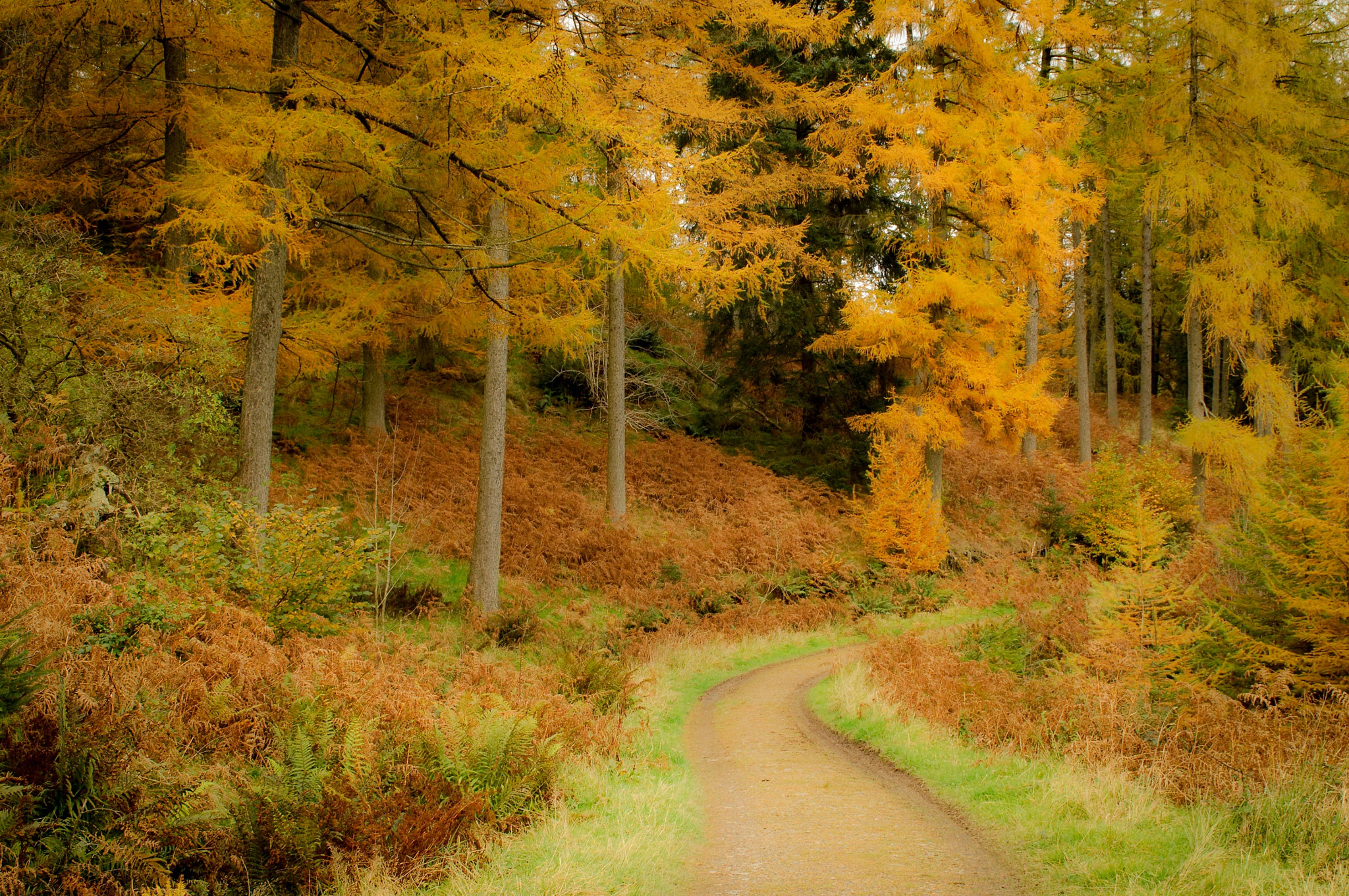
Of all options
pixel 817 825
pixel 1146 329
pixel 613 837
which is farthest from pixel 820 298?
pixel 613 837

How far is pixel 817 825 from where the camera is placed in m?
5.81

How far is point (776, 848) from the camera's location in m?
5.38

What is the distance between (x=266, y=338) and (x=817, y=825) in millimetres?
8320

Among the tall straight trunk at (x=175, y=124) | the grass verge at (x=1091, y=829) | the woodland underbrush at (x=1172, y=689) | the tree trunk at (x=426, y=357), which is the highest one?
the tall straight trunk at (x=175, y=124)

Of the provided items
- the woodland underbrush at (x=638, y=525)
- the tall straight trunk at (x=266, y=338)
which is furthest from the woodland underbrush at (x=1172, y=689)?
the tall straight trunk at (x=266, y=338)

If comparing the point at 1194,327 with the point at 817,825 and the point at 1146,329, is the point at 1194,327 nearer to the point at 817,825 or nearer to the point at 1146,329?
the point at 1146,329

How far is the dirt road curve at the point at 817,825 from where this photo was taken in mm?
4820

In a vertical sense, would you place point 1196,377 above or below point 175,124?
below

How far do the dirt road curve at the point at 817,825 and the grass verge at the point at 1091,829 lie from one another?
266 mm

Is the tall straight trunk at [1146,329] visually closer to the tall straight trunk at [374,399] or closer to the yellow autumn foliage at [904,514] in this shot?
the yellow autumn foliage at [904,514]

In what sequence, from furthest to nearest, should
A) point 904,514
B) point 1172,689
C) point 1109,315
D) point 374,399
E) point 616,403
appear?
point 1109,315, point 904,514, point 374,399, point 616,403, point 1172,689

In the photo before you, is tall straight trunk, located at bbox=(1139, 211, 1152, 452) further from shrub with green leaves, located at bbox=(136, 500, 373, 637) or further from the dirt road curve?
shrub with green leaves, located at bbox=(136, 500, 373, 637)

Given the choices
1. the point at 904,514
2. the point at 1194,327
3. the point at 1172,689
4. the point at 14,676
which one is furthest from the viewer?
the point at 904,514

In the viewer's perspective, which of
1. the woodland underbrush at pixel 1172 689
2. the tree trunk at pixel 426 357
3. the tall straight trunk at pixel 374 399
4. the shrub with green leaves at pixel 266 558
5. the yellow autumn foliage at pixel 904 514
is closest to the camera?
the woodland underbrush at pixel 1172 689
